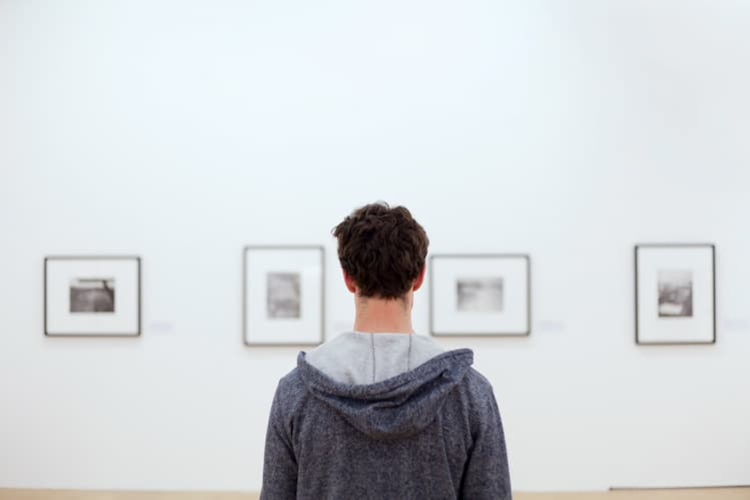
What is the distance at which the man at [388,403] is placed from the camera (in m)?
1.33

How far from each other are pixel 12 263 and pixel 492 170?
3001mm

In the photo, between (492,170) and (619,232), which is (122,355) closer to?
(492,170)

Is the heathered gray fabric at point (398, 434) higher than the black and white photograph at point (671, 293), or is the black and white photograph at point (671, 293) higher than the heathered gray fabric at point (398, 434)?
the black and white photograph at point (671, 293)

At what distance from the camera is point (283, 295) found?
11.9 feet

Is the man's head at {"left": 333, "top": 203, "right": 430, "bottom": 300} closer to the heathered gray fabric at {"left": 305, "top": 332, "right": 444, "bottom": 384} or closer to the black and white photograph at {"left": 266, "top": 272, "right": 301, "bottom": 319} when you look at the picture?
the heathered gray fabric at {"left": 305, "top": 332, "right": 444, "bottom": 384}

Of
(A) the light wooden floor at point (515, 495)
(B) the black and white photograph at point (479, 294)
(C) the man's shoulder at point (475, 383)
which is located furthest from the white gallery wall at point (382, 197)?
(C) the man's shoulder at point (475, 383)

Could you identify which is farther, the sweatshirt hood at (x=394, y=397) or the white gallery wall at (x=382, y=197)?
the white gallery wall at (x=382, y=197)

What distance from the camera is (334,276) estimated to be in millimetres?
3629

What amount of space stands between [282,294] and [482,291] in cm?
120

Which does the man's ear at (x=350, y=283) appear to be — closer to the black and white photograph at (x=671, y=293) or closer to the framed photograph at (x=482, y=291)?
the framed photograph at (x=482, y=291)

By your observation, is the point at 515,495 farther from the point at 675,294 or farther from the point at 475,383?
the point at 475,383

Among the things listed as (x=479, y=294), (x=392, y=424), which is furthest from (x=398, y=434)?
(x=479, y=294)

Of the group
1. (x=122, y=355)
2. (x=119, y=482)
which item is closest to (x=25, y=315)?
(x=122, y=355)

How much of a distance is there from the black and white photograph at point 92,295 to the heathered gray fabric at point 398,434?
2.66m
